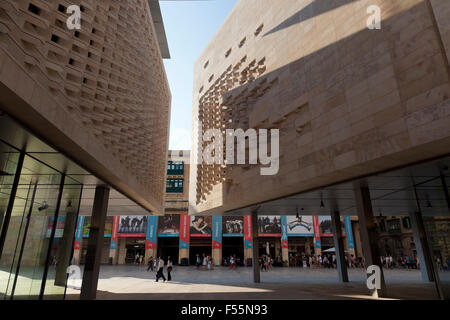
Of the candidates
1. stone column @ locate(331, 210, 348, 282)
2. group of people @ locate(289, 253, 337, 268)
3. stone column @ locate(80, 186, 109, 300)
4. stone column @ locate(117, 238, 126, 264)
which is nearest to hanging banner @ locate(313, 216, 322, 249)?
group of people @ locate(289, 253, 337, 268)

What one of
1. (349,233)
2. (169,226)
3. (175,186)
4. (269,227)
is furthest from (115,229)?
(349,233)

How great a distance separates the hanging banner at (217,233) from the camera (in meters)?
33.5

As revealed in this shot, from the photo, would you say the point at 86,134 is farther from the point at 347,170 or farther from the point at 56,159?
the point at 347,170

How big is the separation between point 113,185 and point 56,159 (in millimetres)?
3567

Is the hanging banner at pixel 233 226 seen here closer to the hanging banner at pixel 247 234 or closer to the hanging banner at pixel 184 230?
the hanging banner at pixel 247 234

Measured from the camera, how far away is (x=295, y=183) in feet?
35.1

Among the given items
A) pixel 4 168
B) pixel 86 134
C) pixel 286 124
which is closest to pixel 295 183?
pixel 286 124

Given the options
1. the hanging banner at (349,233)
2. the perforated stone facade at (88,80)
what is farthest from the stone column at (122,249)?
the hanging banner at (349,233)

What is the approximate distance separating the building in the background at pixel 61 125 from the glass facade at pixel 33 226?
0.03 m

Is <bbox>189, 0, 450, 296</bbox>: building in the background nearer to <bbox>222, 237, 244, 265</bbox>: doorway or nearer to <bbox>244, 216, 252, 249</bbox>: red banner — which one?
<bbox>244, 216, 252, 249</bbox>: red banner

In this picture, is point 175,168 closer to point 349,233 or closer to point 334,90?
Result: point 349,233

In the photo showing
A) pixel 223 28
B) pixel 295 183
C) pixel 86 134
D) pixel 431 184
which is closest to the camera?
pixel 86 134

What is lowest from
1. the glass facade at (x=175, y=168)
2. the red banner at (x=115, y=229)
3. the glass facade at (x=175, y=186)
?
the red banner at (x=115, y=229)
